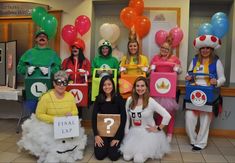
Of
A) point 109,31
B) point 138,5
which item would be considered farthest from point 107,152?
point 138,5

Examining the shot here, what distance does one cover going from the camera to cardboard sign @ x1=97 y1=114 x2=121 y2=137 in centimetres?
316

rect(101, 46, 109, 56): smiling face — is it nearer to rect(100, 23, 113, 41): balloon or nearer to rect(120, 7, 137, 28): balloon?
rect(100, 23, 113, 41): balloon

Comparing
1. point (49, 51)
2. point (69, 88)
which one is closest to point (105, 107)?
point (69, 88)

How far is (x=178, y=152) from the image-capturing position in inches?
133

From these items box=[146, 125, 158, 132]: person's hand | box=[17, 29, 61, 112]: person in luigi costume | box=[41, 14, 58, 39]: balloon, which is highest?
box=[41, 14, 58, 39]: balloon

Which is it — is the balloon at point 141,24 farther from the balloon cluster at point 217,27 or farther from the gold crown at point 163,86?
the gold crown at point 163,86

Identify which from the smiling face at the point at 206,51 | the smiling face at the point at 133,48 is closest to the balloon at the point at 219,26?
the smiling face at the point at 206,51

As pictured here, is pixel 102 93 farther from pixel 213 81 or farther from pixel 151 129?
pixel 213 81

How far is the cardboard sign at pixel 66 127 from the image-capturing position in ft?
9.53

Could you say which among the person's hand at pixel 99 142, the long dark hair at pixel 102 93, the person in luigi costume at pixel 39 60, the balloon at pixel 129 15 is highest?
the balloon at pixel 129 15

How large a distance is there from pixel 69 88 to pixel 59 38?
4.70 feet

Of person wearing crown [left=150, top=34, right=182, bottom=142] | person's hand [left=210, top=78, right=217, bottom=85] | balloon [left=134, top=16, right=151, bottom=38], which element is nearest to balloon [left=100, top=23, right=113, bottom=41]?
balloon [left=134, top=16, right=151, bottom=38]

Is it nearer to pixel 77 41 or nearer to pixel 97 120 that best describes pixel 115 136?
pixel 97 120

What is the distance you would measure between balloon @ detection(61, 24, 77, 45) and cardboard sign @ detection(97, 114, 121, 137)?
162 centimetres
